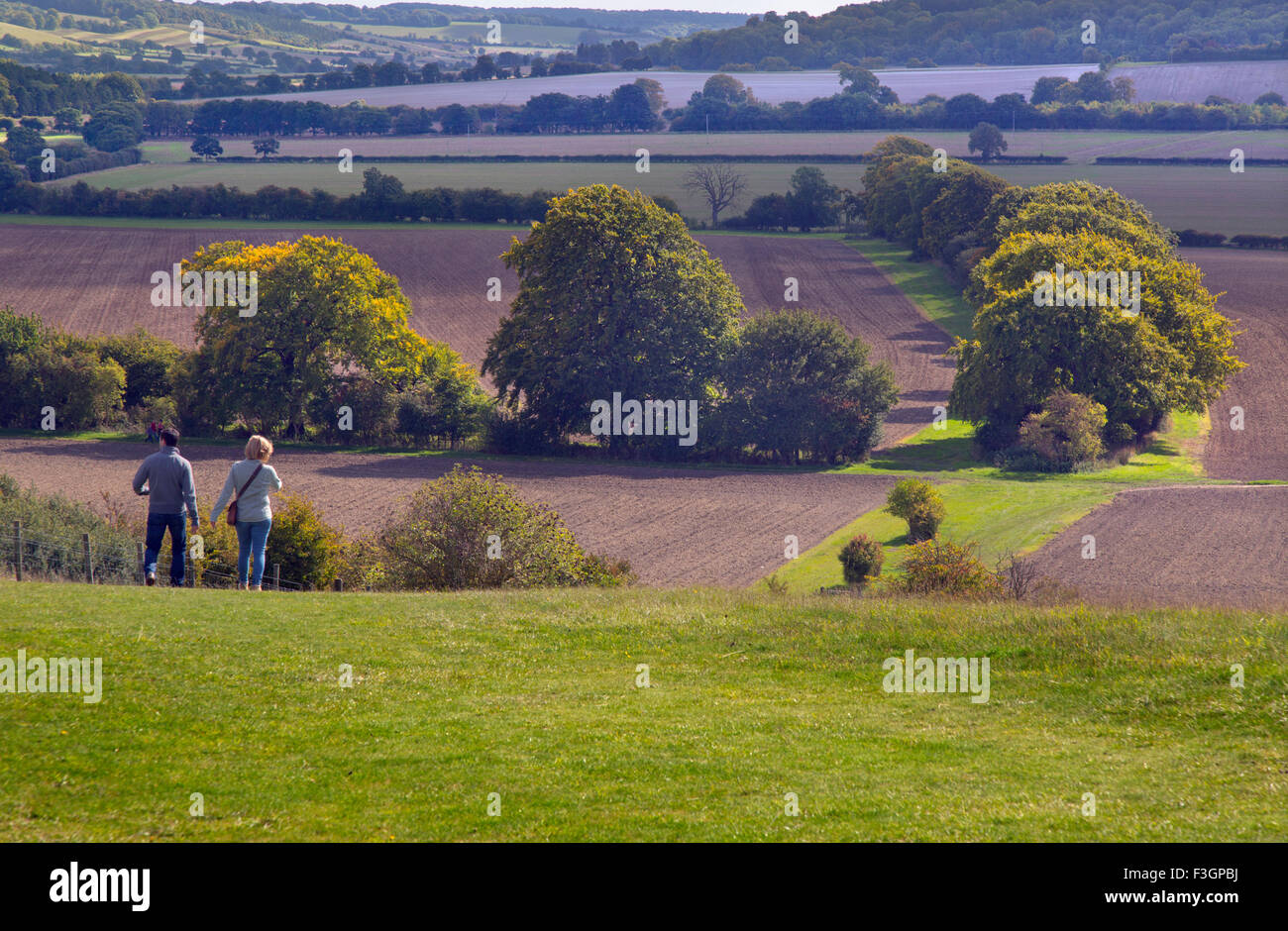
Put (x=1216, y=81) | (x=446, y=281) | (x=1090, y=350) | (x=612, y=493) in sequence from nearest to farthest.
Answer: (x=612, y=493)
(x=1090, y=350)
(x=446, y=281)
(x=1216, y=81)

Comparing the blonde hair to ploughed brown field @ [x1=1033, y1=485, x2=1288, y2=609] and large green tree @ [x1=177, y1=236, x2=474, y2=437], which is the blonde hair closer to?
ploughed brown field @ [x1=1033, y1=485, x2=1288, y2=609]

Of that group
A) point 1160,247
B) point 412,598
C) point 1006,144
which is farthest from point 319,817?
point 1006,144

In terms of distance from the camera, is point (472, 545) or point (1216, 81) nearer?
point (472, 545)

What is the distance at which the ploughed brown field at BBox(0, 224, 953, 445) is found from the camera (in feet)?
294

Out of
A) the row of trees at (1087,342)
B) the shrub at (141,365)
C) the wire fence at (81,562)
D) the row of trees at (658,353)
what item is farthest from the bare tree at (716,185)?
the wire fence at (81,562)

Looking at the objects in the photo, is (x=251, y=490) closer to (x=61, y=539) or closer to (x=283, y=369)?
(x=61, y=539)

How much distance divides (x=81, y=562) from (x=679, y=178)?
131 meters

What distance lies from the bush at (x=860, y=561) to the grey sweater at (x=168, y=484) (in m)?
26.4

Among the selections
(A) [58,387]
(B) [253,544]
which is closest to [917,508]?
(B) [253,544]

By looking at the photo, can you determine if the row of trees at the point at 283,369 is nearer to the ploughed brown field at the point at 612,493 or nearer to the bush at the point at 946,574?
the ploughed brown field at the point at 612,493

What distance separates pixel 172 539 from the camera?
19109mm

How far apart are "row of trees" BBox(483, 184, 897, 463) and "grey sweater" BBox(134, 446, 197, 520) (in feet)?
145
